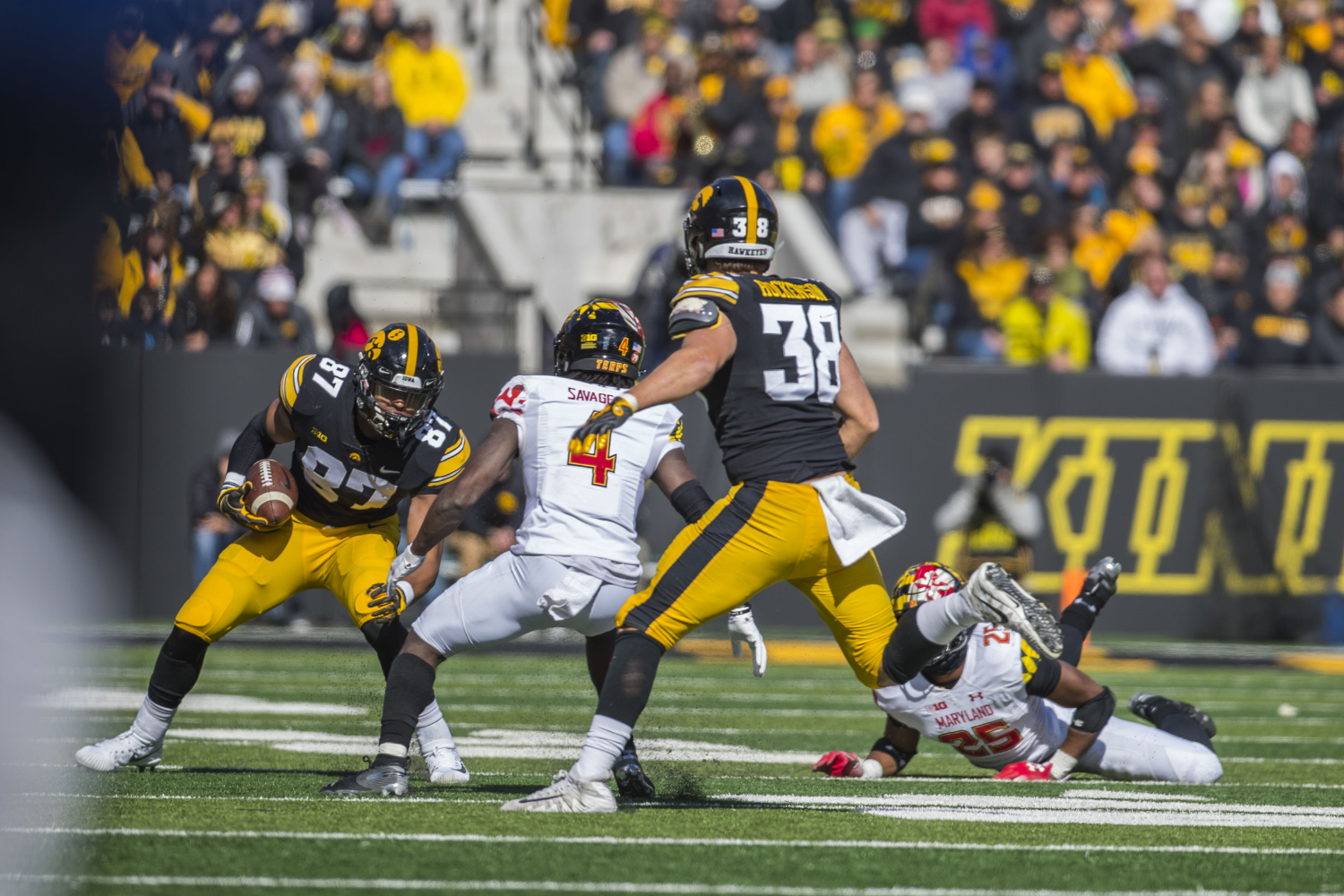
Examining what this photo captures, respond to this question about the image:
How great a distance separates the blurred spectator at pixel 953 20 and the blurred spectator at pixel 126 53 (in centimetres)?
1490

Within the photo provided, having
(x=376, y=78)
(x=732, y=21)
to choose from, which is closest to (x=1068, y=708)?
(x=376, y=78)

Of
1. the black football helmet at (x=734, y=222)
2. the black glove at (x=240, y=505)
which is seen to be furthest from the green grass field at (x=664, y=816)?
the black football helmet at (x=734, y=222)

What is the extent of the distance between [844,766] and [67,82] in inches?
192

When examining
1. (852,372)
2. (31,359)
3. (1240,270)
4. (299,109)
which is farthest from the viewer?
(1240,270)

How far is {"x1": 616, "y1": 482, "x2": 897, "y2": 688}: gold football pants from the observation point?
4.87m

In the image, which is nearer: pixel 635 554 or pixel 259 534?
pixel 635 554

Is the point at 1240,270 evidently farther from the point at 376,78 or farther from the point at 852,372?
the point at 852,372

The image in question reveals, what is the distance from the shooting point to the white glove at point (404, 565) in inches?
217

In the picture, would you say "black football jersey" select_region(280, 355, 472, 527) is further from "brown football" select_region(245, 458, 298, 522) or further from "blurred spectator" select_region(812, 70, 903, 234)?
"blurred spectator" select_region(812, 70, 903, 234)

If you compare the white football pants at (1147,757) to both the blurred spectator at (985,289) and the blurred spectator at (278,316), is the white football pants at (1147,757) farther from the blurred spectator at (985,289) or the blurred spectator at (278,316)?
the blurred spectator at (985,289)

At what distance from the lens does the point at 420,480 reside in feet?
19.7

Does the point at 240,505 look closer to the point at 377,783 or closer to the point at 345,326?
the point at 377,783

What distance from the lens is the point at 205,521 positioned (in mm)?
11758

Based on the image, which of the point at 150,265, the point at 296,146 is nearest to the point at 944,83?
the point at 296,146
